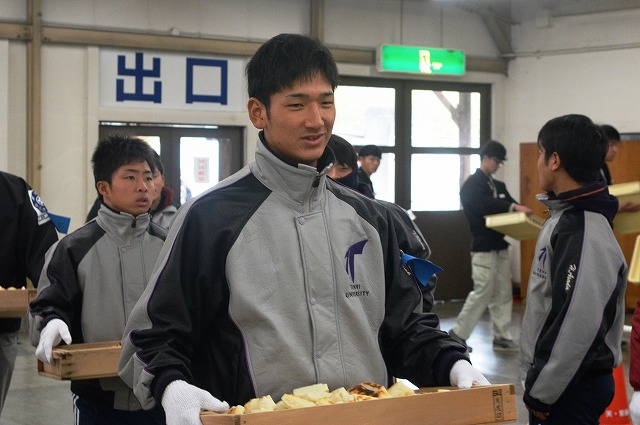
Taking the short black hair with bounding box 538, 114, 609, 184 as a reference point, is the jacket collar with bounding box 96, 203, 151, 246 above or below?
below

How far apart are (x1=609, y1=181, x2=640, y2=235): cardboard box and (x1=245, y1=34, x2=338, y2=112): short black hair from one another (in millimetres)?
4716

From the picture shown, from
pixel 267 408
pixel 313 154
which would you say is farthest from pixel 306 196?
pixel 267 408

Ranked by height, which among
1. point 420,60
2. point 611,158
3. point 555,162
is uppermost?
point 420,60

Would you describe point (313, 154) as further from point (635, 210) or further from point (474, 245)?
point (474, 245)

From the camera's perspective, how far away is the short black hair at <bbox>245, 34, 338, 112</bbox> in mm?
2051

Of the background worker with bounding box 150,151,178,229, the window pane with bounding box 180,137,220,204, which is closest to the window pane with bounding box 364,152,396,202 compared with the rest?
the window pane with bounding box 180,137,220,204

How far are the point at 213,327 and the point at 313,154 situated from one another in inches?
17.1

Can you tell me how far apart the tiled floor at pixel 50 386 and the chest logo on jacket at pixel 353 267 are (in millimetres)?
3899

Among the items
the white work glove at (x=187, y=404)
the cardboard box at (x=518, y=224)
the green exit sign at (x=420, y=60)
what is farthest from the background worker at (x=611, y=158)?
the white work glove at (x=187, y=404)

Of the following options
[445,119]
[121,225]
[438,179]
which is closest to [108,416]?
[121,225]

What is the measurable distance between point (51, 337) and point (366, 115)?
345 inches

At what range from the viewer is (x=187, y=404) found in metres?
1.83

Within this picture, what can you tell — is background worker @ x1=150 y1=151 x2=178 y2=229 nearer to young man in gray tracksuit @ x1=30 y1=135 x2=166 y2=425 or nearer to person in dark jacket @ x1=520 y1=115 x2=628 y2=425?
young man in gray tracksuit @ x1=30 y1=135 x2=166 y2=425

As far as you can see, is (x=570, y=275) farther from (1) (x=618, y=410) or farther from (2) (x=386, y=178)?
(2) (x=386, y=178)
